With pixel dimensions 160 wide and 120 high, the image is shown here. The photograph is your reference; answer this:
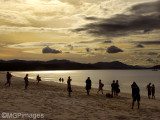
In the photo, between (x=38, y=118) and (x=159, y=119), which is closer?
(x=38, y=118)

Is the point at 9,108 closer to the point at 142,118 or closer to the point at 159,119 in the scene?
the point at 142,118

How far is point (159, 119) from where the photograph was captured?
11.2 m

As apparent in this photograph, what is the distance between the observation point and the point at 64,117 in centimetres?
1002

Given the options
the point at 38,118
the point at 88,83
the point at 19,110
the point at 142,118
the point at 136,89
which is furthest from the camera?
the point at 88,83

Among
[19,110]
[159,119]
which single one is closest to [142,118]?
[159,119]

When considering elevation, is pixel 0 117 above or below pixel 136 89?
below

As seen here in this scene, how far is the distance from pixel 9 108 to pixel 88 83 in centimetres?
1244

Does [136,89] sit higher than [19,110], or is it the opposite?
[136,89]

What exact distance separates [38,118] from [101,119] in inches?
138

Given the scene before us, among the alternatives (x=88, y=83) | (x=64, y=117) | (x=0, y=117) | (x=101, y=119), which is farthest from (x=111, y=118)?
(x=88, y=83)

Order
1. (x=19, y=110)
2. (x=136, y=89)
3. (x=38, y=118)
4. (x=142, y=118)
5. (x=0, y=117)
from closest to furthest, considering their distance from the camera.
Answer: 1. (x=0, y=117)
2. (x=38, y=118)
3. (x=19, y=110)
4. (x=142, y=118)
5. (x=136, y=89)

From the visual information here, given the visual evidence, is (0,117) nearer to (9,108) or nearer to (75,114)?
(9,108)

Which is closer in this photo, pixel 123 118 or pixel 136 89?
pixel 123 118

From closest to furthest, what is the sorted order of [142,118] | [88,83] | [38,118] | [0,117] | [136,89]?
[0,117] → [38,118] → [142,118] → [136,89] → [88,83]
